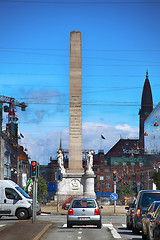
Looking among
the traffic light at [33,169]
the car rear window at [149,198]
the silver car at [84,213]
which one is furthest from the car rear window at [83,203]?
the car rear window at [149,198]

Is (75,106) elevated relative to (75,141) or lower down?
elevated

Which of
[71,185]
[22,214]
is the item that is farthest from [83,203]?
[71,185]

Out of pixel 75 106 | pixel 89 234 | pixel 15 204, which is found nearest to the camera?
pixel 89 234

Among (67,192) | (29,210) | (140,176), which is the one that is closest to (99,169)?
(140,176)

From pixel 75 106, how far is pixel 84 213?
122 ft

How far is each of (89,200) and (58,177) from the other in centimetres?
2509

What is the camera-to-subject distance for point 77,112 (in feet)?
206

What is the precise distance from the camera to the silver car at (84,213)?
2620 cm

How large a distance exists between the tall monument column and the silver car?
1413 inches

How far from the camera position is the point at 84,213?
26188mm

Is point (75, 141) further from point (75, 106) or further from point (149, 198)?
point (149, 198)

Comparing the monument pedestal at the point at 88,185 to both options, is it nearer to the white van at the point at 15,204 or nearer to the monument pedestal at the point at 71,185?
the monument pedestal at the point at 71,185

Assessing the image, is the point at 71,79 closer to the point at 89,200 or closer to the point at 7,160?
the point at 89,200

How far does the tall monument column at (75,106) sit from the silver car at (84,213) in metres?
35.9
